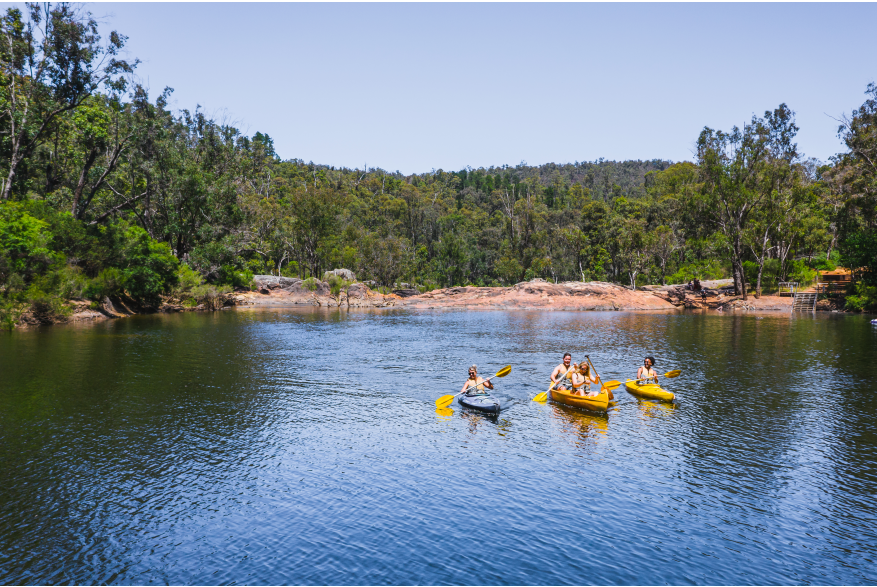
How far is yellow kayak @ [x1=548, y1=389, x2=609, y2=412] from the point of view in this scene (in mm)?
22688

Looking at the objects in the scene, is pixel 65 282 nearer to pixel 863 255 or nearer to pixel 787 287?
pixel 863 255

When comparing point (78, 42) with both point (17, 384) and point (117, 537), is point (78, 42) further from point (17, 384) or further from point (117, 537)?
point (117, 537)

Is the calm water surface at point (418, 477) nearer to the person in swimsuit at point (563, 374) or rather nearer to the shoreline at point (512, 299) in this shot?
the person in swimsuit at point (563, 374)

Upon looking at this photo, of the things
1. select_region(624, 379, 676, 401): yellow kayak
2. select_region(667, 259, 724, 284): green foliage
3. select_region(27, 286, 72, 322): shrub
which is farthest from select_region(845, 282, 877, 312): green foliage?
select_region(27, 286, 72, 322): shrub

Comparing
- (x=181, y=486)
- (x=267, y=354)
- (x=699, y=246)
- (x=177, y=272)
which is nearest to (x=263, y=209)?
(x=177, y=272)

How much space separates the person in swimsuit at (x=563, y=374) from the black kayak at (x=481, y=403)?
360cm

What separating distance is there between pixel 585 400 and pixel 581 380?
4.05 feet

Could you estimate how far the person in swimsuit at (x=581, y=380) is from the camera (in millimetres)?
23484

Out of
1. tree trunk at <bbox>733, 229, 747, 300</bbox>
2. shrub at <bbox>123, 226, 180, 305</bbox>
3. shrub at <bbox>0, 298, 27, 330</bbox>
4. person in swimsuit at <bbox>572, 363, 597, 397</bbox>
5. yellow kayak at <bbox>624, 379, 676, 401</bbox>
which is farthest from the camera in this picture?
tree trunk at <bbox>733, 229, 747, 300</bbox>

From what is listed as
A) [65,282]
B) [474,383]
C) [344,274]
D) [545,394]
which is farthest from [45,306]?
[344,274]

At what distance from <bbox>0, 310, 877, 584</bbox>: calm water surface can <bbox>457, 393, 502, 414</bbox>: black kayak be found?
494mm

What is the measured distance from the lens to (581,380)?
2412 cm

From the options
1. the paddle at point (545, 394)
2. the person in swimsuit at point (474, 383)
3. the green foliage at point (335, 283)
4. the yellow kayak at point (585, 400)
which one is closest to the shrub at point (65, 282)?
the green foliage at point (335, 283)

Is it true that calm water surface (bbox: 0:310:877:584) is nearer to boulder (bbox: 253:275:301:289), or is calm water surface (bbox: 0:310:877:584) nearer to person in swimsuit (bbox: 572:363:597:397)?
person in swimsuit (bbox: 572:363:597:397)
